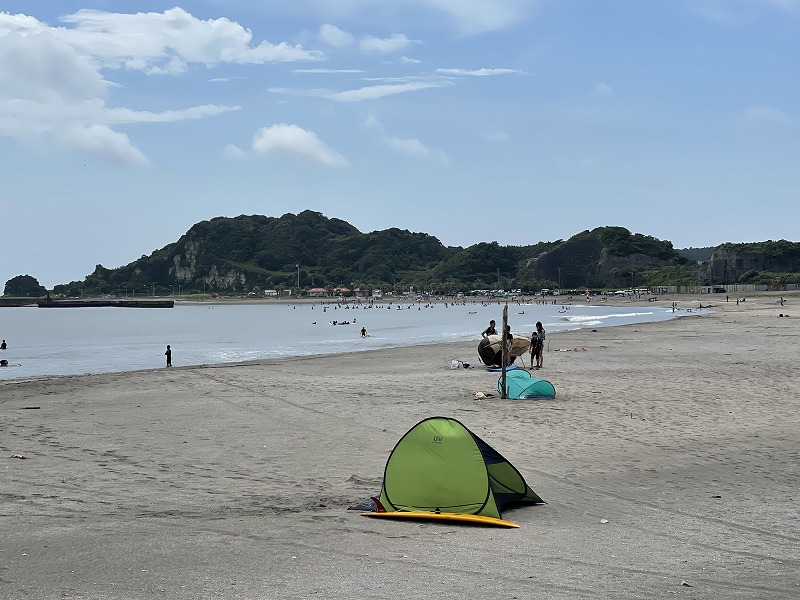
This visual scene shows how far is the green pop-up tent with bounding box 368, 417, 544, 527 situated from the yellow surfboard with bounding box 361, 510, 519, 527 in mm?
11

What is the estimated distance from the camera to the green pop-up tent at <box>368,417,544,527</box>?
8.97 metres

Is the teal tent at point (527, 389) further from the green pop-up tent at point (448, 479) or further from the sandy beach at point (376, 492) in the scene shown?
the green pop-up tent at point (448, 479)

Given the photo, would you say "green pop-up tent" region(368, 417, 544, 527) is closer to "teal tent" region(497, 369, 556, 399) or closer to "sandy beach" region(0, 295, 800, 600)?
"sandy beach" region(0, 295, 800, 600)

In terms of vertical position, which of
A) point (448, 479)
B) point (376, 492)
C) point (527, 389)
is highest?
point (448, 479)

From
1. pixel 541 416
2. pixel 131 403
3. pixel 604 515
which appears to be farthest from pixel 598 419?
pixel 131 403

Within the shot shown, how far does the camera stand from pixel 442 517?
349 inches

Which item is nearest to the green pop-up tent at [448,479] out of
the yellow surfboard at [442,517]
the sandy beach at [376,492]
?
the yellow surfboard at [442,517]

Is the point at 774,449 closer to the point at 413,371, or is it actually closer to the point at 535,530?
the point at 535,530

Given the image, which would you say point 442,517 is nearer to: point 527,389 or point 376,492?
point 376,492

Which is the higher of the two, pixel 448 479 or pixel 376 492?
pixel 448 479

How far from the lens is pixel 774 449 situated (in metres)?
12.4

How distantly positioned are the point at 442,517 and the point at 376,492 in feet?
4.92

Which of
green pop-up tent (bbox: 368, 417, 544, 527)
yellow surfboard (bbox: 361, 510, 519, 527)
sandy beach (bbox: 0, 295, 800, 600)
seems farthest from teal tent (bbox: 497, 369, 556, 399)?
yellow surfboard (bbox: 361, 510, 519, 527)

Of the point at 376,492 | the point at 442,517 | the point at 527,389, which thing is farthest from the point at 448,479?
the point at 527,389
